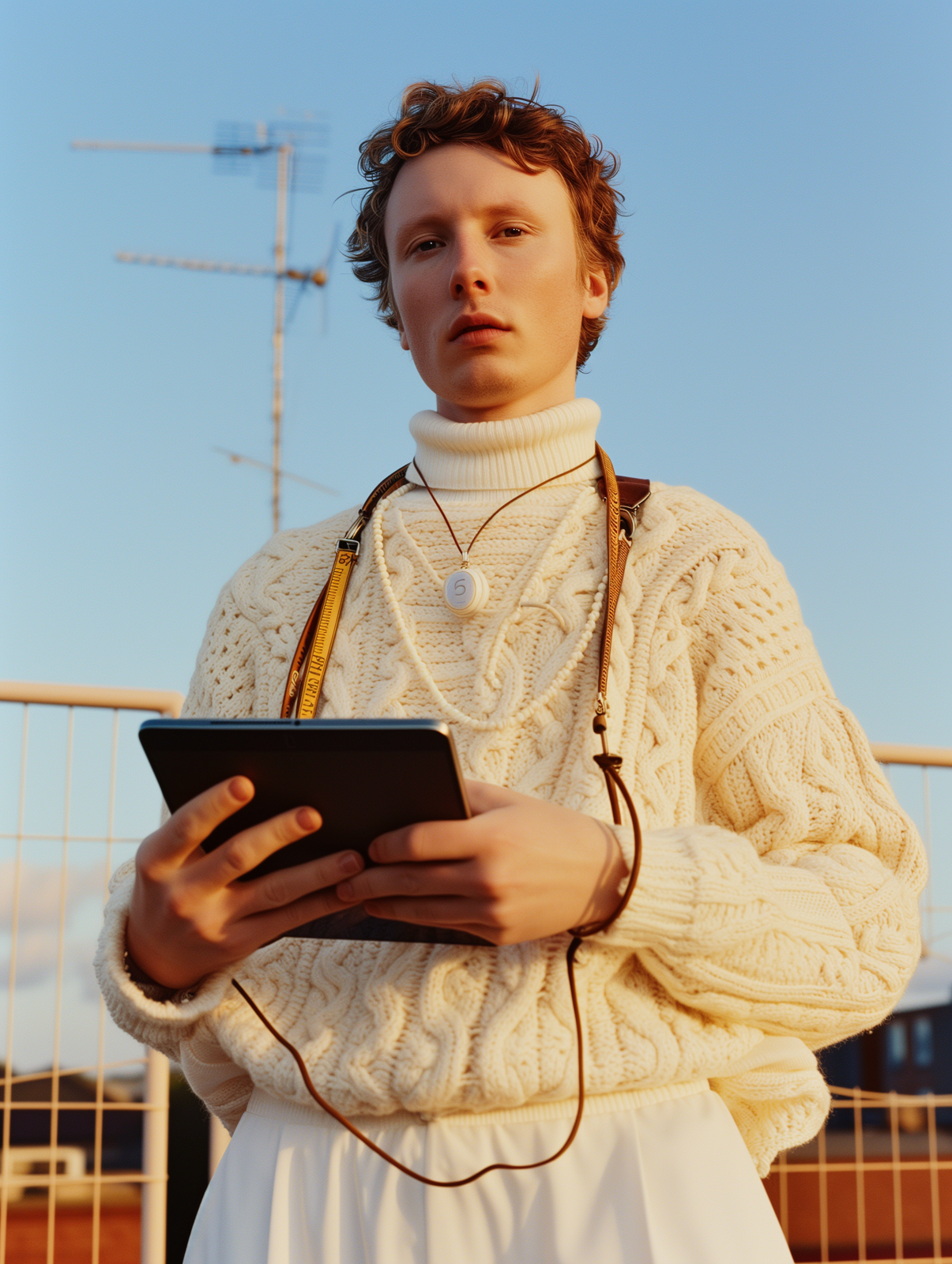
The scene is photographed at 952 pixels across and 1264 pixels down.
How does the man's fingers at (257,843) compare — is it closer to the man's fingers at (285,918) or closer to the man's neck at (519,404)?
the man's fingers at (285,918)

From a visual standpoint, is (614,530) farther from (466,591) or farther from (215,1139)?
(215,1139)

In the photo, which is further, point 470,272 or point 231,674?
point 231,674

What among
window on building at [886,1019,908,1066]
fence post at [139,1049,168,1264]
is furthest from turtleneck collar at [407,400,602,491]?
window on building at [886,1019,908,1066]

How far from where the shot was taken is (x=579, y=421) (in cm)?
158

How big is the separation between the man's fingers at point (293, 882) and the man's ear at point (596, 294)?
3.15 feet

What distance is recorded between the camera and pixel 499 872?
106 centimetres

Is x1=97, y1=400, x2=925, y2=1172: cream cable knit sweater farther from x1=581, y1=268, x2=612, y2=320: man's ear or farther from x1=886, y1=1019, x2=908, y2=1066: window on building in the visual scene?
x1=886, y1=1019, x2=908, y2=1066: window on building

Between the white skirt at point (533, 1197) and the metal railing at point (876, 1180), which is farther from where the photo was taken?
the metal railing at point (876, 1180)

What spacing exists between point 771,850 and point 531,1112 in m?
0.38

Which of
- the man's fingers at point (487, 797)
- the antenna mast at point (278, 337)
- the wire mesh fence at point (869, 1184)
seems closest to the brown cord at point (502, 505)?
the man's fingers at point (487, 797)

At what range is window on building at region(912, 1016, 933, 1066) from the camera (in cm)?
402

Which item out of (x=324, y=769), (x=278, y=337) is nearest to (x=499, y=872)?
(x=324, y=769)

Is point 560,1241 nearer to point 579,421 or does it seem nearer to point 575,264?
point 579,421

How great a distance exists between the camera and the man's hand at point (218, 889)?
1.07 meters
